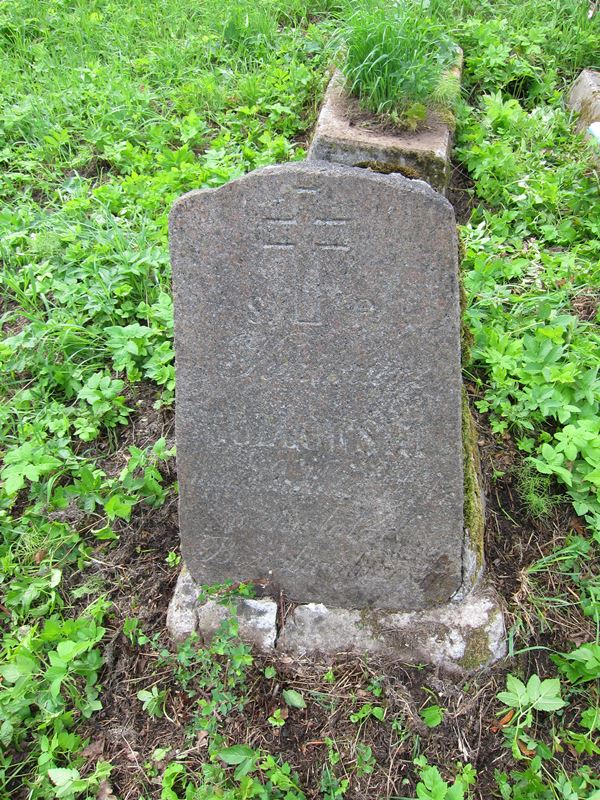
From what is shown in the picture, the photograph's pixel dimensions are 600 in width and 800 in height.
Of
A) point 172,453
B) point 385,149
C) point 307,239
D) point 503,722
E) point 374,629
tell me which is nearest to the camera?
point 307,239

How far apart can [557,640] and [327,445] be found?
88 centimetres

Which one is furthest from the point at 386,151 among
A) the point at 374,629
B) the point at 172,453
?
the point at 374,629

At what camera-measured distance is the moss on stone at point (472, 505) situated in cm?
191

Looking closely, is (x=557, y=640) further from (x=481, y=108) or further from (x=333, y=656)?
(x=481, y=108)

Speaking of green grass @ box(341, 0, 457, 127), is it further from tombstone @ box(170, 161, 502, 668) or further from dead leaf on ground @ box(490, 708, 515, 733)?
dead leaf on ground @ box(490, 708, 515, 733)

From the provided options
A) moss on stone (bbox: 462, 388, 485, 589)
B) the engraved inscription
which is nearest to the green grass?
moss on stone (bbox: 462, 388, 485, 589)

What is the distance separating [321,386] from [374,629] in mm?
751

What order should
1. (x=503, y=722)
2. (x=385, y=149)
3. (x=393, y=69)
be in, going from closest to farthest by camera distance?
(x=503, y=722) < (x=385, y=149) < (x=393, y=69)

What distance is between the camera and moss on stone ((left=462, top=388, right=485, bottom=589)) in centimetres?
191

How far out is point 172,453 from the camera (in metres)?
2.35

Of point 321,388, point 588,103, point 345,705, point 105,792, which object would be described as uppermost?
point 588,103

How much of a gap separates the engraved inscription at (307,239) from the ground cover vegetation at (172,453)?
949mm

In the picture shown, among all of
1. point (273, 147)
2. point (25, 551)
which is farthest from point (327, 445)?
point (273, 147)

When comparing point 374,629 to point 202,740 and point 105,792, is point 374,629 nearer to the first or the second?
point 202,740
